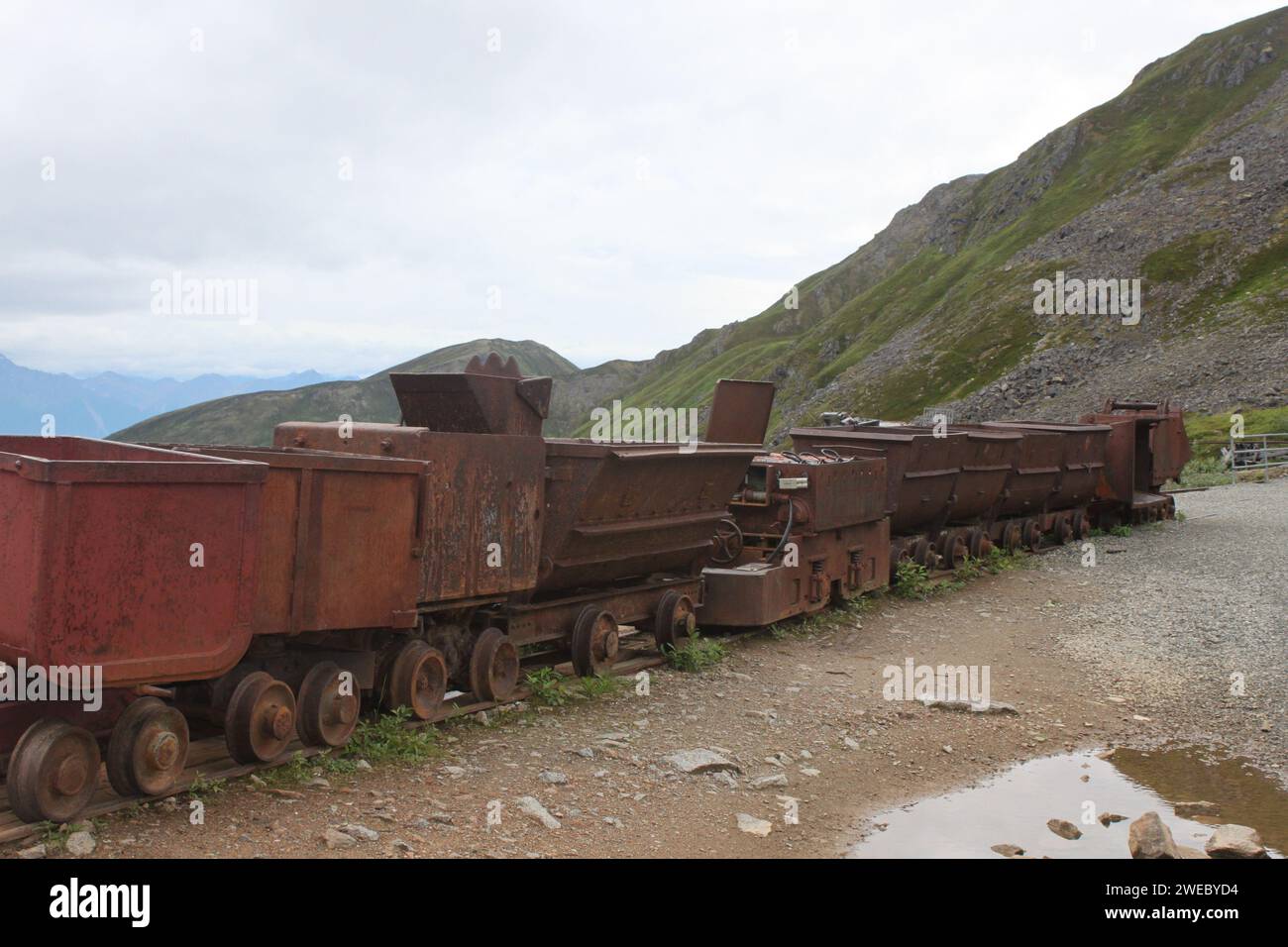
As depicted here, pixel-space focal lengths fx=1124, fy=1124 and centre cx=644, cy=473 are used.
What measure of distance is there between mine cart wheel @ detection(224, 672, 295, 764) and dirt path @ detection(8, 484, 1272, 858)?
0.68 ft

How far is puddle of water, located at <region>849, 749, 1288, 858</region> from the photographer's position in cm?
691

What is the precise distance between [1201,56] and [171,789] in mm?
128207

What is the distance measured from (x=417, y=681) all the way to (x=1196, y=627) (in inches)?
394

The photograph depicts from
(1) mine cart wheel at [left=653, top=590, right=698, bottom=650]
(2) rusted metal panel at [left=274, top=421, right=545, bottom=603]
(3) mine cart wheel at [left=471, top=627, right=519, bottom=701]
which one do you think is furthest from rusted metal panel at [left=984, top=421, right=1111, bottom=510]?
(3) mine cart wheel at [left=471, top=627, right=519, bottom=701]

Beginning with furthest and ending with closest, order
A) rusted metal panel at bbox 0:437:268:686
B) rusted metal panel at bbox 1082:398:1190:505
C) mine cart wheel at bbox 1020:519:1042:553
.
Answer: rusted metal panel at bbox 1082:398:1190:505 < mine cart wheel at bbox 1020:519:1042:553 < rusted metal panel at bbox 0:437:268:686

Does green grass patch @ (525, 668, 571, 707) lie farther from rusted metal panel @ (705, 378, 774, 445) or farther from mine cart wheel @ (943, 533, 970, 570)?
mine cart wheel @ (943, 533, 970, 570)

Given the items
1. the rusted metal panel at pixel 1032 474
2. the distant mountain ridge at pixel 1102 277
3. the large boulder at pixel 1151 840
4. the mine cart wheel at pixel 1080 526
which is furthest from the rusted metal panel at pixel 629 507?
the distant mountain ridge at pixel 1102 277

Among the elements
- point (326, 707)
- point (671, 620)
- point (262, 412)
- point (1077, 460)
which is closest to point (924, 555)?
point (1077, 460)

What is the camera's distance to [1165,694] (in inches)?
421

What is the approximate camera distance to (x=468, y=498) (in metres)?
8.62

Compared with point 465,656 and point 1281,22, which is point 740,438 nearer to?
point 465,656

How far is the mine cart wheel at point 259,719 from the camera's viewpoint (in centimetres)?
671

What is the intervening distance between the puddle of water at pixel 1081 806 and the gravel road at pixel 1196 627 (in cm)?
→ 63

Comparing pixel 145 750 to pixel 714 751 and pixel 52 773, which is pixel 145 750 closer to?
pixel 52 773
